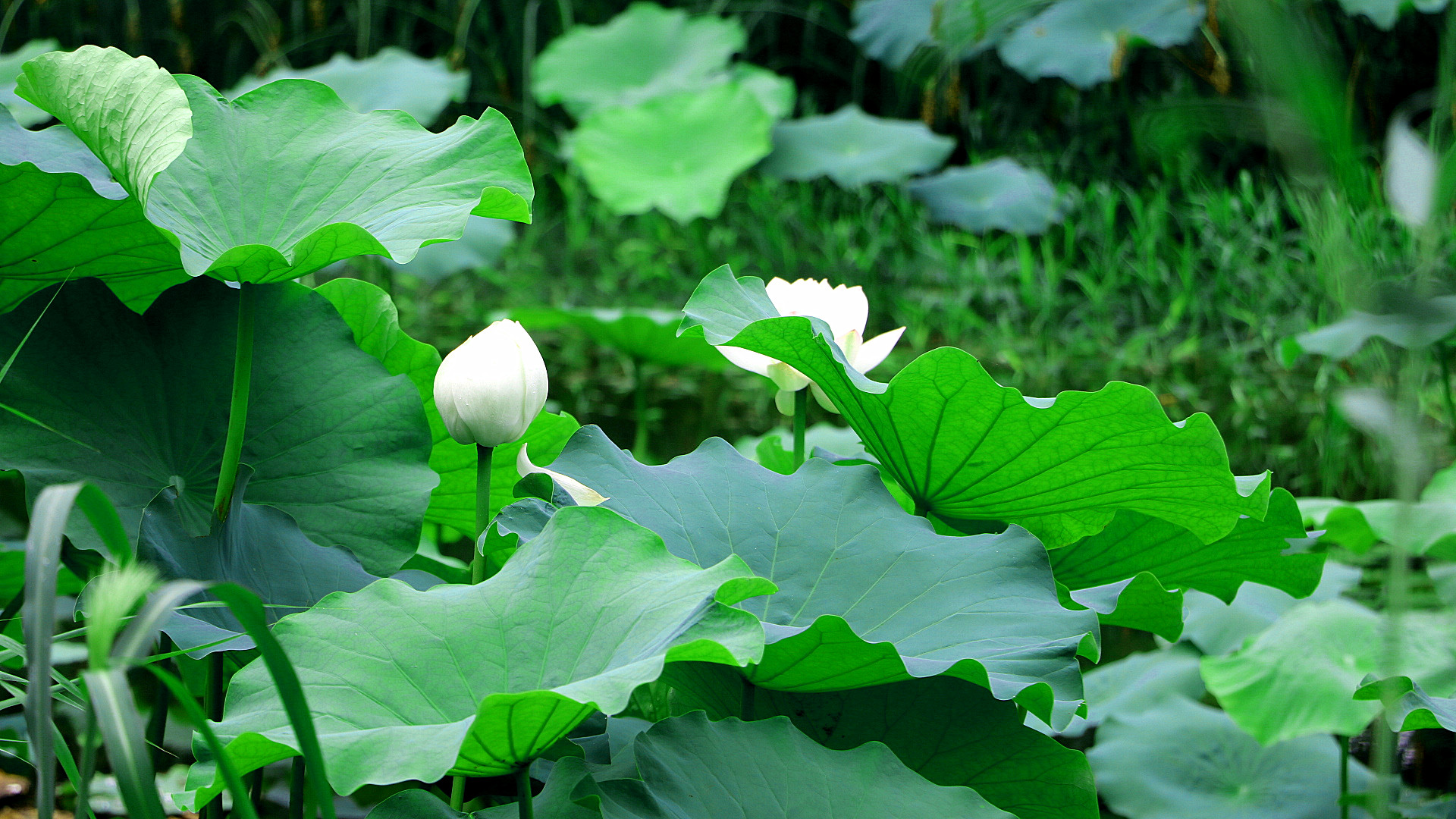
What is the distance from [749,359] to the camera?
2.56 ft

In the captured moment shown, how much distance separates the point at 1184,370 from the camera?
2627mm

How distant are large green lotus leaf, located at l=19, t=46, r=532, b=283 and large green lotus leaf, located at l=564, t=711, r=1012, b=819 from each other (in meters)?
0.32

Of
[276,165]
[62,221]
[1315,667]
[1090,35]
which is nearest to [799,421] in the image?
[276,165]

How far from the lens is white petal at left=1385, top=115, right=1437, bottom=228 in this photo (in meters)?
0.36

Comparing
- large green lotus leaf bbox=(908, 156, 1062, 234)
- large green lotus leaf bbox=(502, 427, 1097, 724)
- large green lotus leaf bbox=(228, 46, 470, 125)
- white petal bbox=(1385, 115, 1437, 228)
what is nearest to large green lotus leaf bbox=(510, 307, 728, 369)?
large green lotus leaf bbox=(502, 427, 1097, 724)

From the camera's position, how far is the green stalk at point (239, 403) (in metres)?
0.67

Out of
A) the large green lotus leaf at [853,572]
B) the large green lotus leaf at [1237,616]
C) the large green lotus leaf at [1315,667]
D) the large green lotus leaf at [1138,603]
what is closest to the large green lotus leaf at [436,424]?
the large green lotus leaf at [853,572]

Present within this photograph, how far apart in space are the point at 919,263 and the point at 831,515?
107 inches

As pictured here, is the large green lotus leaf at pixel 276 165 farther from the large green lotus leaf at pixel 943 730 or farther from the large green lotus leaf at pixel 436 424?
the large green lotus leaf at pixel 943 730

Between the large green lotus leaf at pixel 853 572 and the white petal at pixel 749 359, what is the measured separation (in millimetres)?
62

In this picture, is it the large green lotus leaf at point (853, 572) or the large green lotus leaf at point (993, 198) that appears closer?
the large green lotus leaf at point (853, 572)

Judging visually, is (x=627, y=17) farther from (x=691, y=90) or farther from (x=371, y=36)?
(x=371, y=36)

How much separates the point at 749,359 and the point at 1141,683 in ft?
2.83

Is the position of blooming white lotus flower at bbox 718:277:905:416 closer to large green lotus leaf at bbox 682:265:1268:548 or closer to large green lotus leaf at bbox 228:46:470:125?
large green lotus leaf at bbox 682:265:1268:548
